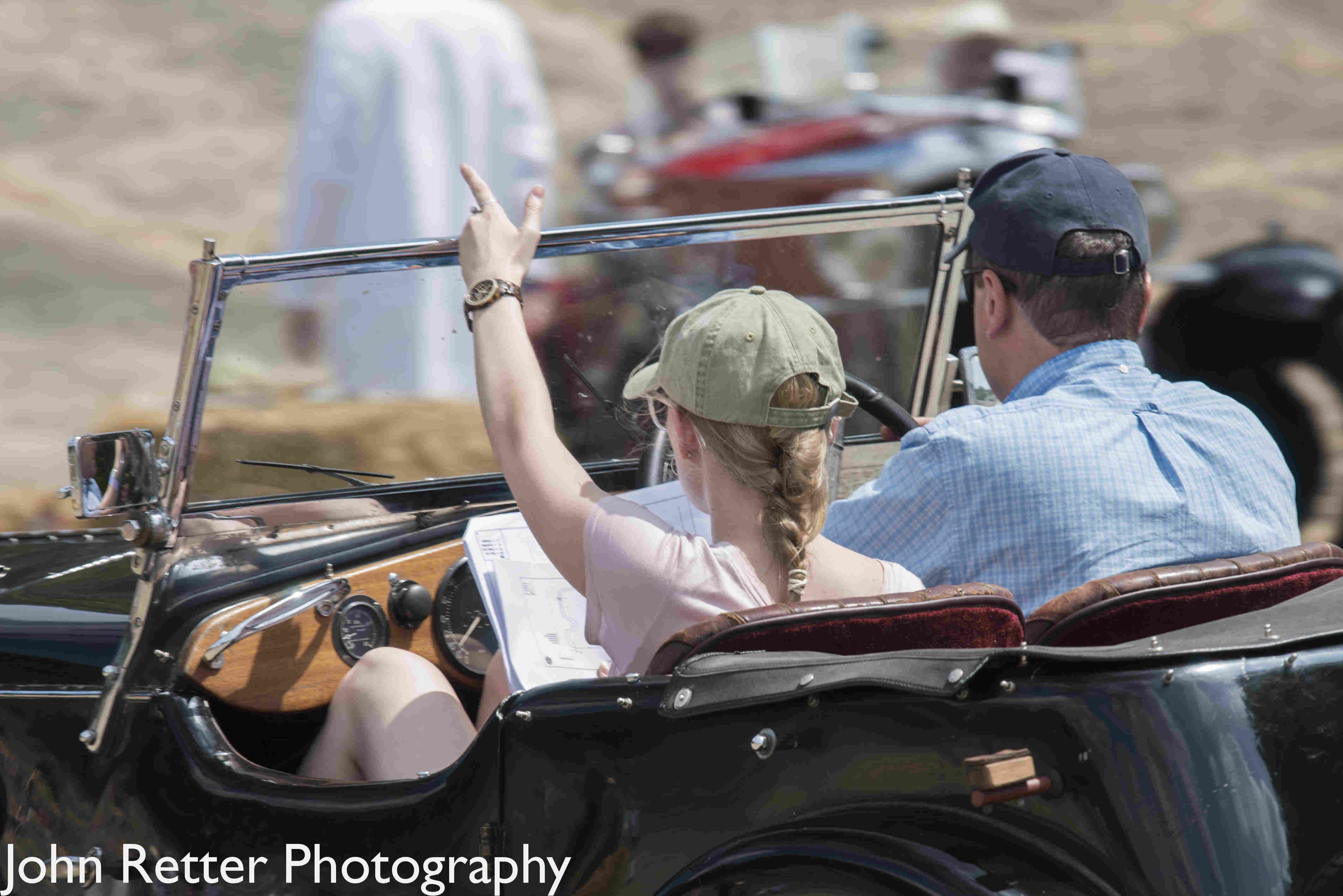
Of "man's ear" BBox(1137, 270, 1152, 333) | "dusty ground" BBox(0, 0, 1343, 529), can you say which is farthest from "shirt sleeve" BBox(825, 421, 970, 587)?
"dusty ground" BBox(0, 0, 1343, 529)

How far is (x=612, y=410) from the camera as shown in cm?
241

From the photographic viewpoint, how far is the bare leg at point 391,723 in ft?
6.56

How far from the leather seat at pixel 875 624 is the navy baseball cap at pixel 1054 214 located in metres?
0.59

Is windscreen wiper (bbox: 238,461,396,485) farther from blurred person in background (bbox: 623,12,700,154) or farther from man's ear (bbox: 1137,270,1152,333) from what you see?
blurred person in background (bbox: 623,12,700,154)

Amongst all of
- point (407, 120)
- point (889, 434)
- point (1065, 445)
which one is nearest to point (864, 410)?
point (889, 434)

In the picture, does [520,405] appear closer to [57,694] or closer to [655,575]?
[655,575]

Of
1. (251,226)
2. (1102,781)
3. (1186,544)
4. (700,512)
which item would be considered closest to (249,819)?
(700,512)

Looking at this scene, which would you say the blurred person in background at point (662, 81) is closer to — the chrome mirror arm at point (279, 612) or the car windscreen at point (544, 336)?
the car windscreen at point (544, 336)

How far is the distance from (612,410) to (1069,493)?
2.74 feet

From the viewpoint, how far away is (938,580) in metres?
1.92

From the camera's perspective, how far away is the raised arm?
70.4 inches

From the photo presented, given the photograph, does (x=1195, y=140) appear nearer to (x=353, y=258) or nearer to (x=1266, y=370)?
(x=1266, y=370)

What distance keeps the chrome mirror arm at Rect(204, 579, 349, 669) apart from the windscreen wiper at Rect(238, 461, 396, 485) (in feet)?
0.65

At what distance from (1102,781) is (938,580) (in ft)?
1.63
